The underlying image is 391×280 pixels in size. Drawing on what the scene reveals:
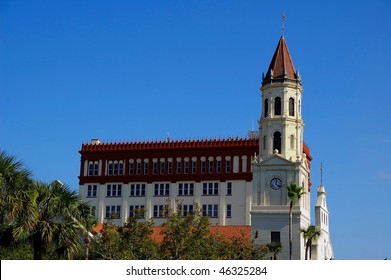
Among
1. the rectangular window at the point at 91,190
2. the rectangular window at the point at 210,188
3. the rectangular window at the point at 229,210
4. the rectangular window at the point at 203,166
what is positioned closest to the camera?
the rectangular window at the point at 229,210

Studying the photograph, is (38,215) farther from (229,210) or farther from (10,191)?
(229,210)

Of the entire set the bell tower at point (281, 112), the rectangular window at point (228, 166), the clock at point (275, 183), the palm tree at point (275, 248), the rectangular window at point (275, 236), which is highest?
the bell tower at point (281, 112)

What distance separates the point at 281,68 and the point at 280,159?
462 inches

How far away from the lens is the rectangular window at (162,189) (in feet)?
366

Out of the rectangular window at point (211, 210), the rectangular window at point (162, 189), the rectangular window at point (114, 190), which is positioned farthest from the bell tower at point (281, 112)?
the rectangular window at point (114, 190)

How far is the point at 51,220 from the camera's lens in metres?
37.8

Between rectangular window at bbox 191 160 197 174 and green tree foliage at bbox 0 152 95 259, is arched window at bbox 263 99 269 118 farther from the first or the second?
green tree foliage at bbox 0 152 95 259

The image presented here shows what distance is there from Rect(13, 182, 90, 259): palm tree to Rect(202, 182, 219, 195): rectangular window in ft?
231

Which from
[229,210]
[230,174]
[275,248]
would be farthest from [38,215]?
[230,174]

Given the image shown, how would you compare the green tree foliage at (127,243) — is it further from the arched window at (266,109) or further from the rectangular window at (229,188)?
the rectangular window at (229,188)

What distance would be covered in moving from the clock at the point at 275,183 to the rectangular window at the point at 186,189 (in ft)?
64.9

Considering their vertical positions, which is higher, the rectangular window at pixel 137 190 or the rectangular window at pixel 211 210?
the rectangular window at pixel 137 190

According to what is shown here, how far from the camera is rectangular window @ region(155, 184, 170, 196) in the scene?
366 feet
